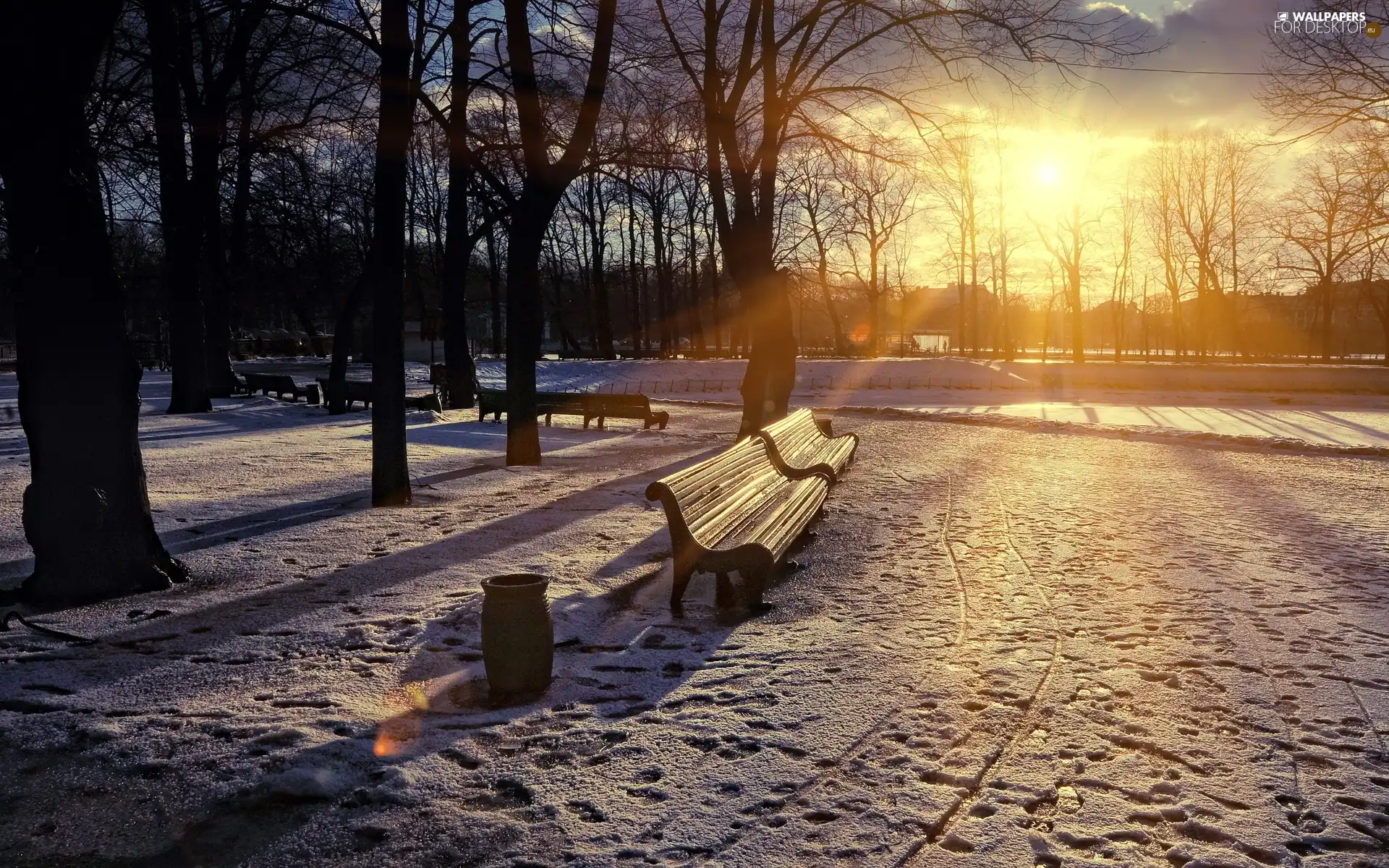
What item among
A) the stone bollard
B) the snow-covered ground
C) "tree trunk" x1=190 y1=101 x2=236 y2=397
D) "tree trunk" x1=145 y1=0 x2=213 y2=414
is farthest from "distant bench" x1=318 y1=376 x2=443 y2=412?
the stone bollard

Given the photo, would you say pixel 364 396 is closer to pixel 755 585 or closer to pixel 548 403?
pixel 548 403

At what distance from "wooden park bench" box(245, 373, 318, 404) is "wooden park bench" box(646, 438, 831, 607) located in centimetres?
1589

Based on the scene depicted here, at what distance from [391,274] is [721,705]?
20.1 ft

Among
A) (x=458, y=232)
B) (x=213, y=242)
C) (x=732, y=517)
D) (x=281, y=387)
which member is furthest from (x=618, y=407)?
(x=732, y=517)

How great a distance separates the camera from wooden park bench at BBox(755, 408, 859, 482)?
8977 millimetres

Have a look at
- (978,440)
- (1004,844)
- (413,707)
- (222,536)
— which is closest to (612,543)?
(222,536)

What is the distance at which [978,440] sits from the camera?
53.5 ft

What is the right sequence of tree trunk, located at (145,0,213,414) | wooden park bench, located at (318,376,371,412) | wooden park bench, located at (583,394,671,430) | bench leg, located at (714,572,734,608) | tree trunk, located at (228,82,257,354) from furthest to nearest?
wooden park bench, located at (318,376,371,412) < tree trunk, located at (145,0,213,414) < wooden park bench, located at (583,394,671,430) < tree trunk, located at (228,82,257,354) < bench leg, located at (714,572,734,608)

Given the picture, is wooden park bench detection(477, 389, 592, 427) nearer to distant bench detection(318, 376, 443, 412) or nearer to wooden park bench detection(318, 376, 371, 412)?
distant bench detection(318, 376, 443, 412)

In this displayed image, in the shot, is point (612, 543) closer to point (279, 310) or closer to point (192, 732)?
point (192, 732)

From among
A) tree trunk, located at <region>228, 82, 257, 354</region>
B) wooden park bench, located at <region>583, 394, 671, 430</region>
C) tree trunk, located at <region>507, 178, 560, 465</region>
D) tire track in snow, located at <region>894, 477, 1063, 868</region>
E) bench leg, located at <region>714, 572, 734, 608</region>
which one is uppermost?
tree trunk, located at <region>228, 82, 257, 354</region>

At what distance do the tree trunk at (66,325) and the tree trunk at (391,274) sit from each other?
3.02m

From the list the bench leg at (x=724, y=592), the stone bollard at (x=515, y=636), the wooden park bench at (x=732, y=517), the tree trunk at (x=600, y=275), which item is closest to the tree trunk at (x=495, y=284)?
the tree trunk at (x=600, y=275)

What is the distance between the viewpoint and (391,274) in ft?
29.6
